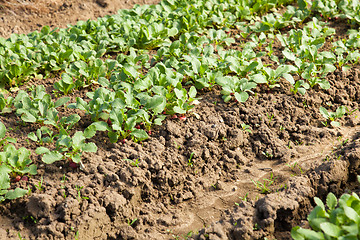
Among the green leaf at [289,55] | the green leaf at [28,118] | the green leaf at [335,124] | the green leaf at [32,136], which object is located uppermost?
the green leaf at [289,55]

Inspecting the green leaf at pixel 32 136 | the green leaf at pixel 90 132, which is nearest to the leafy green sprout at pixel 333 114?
the green leaf at pixel 90 132

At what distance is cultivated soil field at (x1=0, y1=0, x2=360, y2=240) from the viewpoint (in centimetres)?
269

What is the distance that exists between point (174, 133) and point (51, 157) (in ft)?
3.49

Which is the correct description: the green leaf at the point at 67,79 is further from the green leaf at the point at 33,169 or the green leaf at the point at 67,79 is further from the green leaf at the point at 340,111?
the green leaf at the point at 340,111

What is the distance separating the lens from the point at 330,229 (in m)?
2.01

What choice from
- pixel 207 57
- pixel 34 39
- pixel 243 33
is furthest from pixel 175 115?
pixel 34 39

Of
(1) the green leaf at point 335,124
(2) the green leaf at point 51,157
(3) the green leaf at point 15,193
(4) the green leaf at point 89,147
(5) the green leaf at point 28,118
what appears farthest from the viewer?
(1) the green leaf at point 335,124

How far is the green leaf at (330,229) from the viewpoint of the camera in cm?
→ 199

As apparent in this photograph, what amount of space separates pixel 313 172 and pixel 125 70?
2.05m

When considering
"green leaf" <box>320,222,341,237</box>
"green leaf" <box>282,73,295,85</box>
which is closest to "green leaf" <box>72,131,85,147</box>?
"green leaf" <box>320,222,341,237</box>

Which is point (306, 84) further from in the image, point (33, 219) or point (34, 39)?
point (34, 39)

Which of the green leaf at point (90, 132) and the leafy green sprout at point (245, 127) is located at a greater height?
the leafy green sprout at point (245, 127)

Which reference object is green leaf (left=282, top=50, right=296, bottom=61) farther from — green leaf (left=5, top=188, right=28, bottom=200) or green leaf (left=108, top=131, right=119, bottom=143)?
green leaf (left=5, top=188, right=28, bottom=200)

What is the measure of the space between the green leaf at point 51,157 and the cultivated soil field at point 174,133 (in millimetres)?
11
